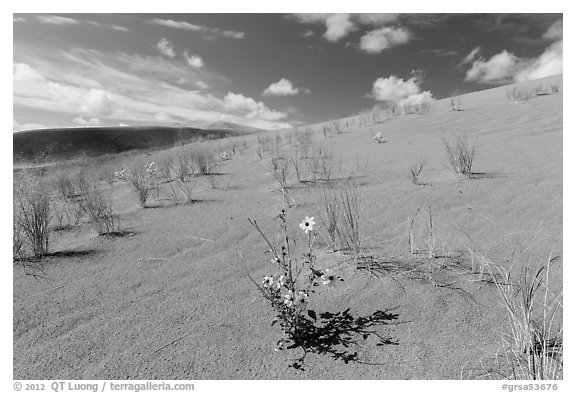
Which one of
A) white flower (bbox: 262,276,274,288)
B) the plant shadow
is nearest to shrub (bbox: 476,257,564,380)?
the plant shadow

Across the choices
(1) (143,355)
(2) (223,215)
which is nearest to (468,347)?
(1) (143,355)

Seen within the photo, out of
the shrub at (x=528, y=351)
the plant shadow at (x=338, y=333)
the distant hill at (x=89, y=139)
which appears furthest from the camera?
the distant hill at (x=89, y=139)

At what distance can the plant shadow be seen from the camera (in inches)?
68.0

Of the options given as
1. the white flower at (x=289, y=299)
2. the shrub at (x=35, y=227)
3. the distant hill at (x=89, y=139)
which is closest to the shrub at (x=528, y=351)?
the white flower at (x=289, y=299)

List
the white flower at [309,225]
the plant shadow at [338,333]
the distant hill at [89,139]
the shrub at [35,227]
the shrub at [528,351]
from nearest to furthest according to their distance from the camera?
the shrub at [528,351], the plant shadow at [338,333], the white flower at [309,225], the shrub at [35,227], the distant hill at [89,139]

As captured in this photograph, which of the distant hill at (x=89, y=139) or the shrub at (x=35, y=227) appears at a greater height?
the distant hill at (x=89, y=139)

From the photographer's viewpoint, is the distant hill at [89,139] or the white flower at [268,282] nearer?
→ the white flower at [268,282]

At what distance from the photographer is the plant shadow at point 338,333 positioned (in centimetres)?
173

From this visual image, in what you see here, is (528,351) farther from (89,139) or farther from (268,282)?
(89,139)

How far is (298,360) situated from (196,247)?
1.56 metres

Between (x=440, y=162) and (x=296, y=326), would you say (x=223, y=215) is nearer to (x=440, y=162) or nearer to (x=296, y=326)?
(x=296, y=326)

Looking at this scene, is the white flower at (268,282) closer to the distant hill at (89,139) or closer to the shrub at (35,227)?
the shrub at (35,227)

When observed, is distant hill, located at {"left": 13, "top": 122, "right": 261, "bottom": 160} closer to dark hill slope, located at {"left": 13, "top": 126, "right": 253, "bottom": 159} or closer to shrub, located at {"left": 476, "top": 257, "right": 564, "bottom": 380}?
dark hill slope, located at {"left": 13, "top": 126, "right": 253, "bottom": 159}

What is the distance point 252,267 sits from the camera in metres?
2.58
